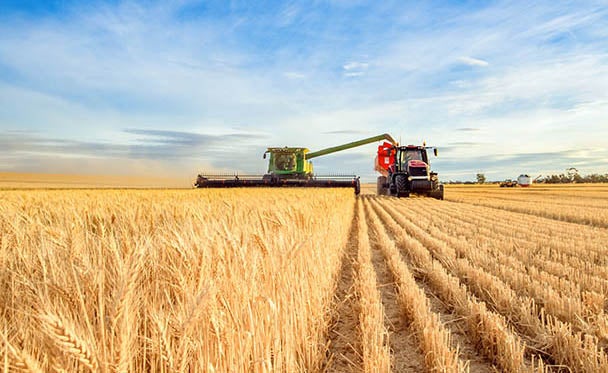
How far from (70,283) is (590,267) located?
19.3 feet

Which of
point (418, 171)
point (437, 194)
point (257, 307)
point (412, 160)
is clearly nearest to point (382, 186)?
point (437, 194)

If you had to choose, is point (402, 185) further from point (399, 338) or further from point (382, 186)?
point (399, 338)

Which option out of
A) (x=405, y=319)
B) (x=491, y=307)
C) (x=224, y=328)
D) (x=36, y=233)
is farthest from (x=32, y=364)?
(x=491, y=307)

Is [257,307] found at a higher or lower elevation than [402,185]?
lower

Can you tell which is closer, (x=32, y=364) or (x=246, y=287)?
(x=32, y=364)

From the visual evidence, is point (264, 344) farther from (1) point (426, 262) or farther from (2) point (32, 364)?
(1) point (426, 262)

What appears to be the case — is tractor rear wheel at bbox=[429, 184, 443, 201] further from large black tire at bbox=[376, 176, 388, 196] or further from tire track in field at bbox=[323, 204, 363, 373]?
tire track in field at bbox=[323, 204, 363, 373]

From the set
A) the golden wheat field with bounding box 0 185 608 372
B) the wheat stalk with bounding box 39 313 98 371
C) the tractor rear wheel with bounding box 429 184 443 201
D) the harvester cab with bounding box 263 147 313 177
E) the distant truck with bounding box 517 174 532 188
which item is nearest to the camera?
the wheat stalk with bounding box 39 313 98 371

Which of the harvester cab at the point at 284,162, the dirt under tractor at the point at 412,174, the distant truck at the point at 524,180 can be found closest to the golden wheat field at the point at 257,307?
the dirt under tractor at the point at 412,174

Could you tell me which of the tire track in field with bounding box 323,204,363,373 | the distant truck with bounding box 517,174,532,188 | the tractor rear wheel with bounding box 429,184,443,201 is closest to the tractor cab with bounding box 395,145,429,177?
the tractor rear wheel with bounding box 429,184,443,201

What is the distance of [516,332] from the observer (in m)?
Answer: 3.21

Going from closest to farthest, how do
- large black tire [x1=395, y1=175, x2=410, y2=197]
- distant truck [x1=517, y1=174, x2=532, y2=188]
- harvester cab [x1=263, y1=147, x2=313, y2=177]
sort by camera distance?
1. large black tire [x1=395, y1=175, x2=410, y2=197]
2. harvester cab [x1=263, y1=147, x2=313, y2=177]
3. distant truck [x1=517, y1=174, x2=532, y2=188]

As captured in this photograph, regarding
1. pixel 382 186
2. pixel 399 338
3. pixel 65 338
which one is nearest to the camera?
pixel 65 338

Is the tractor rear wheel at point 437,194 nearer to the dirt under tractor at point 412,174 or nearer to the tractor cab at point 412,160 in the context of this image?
the dirt under tractor at point 412,174
